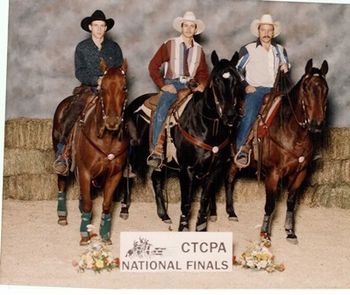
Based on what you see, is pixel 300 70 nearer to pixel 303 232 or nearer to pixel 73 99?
pixel 303 232

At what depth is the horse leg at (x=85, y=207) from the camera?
24.5ft

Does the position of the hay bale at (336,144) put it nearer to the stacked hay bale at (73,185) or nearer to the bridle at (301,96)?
the stacked hay bale at (73,185)

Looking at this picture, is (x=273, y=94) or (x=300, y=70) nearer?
(x=273, y=94)

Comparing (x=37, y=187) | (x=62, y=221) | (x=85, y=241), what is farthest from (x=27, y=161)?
(x=85, y=241)

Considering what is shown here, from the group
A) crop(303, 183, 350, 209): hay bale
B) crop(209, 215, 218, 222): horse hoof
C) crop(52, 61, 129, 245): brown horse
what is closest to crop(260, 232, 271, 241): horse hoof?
crop(209, 215, 218, 222): horse hoof

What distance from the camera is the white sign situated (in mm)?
7555

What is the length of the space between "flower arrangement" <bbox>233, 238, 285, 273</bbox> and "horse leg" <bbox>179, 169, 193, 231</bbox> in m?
0.57

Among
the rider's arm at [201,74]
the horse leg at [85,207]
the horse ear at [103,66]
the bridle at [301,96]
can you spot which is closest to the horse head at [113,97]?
the horse ear at [103,66]

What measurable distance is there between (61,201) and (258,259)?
1.91m

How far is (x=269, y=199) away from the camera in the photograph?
26.0ft

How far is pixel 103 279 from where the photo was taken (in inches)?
296

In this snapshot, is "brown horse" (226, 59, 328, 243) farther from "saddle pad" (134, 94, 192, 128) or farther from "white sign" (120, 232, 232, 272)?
"saddle pad" (134, 94, 192, 128)

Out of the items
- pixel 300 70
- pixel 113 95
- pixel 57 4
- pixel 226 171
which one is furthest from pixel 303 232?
pixel 57 4

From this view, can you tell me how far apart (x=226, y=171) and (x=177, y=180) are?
0.50 meters
